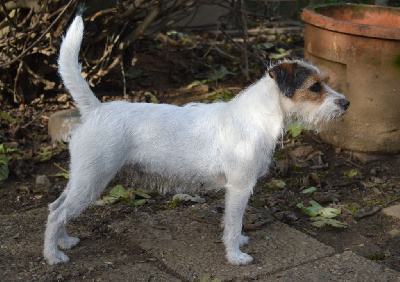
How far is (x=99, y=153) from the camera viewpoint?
158 inches

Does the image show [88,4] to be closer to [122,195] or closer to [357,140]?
[122,195]

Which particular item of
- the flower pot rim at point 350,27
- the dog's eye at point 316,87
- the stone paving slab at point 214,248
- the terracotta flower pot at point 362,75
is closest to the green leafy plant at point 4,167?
the stone paving slab at point 214,248

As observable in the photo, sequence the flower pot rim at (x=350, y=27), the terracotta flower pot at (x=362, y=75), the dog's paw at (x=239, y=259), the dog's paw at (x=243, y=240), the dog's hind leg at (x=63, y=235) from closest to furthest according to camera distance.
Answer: the dog's paw at (x=239, y=259), the dog's hind leg at (x=63, y=235), the dog's paw at (x=243, y=240), the flower pot rim at (x=350, y=27), the terracotta flower pot at (x=362, y=75)

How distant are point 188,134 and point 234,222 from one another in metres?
0.75

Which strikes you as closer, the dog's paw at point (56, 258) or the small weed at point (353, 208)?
the dog's paw at point (56, 258)

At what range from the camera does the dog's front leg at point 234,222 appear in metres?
4.18

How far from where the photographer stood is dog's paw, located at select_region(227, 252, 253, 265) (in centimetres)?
426

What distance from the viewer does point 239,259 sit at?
4273 millimetres

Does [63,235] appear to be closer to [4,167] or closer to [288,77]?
[4,167]

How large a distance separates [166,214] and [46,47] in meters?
2.86

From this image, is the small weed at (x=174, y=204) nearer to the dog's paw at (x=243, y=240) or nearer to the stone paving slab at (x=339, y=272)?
the dog's paw at (x=243, y=240)

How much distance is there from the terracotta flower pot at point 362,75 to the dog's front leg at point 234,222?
2.38 m

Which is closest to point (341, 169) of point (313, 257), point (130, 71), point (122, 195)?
point (313, 257)

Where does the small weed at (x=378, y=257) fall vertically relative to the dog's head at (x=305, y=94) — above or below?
below
